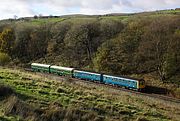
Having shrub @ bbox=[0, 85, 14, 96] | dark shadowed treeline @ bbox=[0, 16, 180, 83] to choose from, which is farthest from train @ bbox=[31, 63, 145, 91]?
shrub @ bbox=[0, 85, 14, 96]

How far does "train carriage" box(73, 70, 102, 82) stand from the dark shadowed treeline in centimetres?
648

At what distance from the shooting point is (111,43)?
50.9 m

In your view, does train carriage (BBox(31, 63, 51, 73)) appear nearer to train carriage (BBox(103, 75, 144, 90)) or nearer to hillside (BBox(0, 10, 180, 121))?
hillside (BBox(0, 10, 180, 121))

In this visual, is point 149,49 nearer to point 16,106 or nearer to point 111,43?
point 111,43

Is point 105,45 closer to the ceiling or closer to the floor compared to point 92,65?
closer to the ceiling

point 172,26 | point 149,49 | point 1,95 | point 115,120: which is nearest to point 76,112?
point 115,120

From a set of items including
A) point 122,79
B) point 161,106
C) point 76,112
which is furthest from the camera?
point 122,79

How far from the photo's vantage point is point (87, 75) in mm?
42156

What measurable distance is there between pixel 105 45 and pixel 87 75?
35.5 ft

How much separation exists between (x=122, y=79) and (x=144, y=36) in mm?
12937

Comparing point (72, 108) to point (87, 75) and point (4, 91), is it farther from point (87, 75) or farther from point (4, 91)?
point (87, 75)

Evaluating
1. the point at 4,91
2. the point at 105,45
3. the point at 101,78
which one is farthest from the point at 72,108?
the point at 105,45

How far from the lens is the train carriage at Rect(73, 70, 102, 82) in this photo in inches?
1583

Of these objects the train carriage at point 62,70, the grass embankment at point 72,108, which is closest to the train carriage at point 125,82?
the grass embankment at point 72,108
